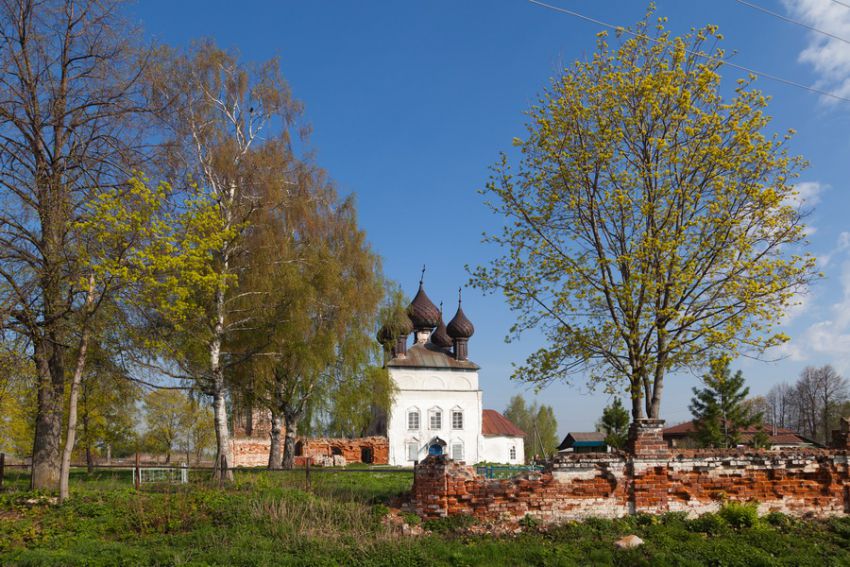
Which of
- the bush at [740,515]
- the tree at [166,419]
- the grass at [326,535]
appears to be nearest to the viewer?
the grass at [326,535]

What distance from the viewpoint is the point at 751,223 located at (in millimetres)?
13625

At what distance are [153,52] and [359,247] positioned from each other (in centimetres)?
1084

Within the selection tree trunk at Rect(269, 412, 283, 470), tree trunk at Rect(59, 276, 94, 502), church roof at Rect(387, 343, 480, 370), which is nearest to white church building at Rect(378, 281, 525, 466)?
church roof at Rect(387, 343, 480, 370)

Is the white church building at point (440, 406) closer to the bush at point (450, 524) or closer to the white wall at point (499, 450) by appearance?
the white wall at point (499, 450)

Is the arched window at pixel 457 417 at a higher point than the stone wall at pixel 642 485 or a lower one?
lower

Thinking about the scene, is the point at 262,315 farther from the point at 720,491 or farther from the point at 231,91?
the point at 720,491

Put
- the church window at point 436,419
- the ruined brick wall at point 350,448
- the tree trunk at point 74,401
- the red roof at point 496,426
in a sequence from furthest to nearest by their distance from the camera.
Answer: the red roof at point 496,426, the church window at point 436,419, the ruined brick wall at point 350,448, the tree trunk at point 74,401

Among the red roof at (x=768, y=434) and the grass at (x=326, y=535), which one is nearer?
the grass at (x=326, y=535)

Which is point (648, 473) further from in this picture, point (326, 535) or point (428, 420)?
point (428, 420)

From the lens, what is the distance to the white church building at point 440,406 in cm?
4088

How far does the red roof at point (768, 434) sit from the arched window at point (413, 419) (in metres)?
15.8

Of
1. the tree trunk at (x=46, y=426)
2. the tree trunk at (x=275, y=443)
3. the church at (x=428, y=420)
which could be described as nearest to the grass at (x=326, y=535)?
the tree trunk at (x=46, y=426)

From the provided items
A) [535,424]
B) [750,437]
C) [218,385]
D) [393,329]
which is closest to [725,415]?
[750,437]

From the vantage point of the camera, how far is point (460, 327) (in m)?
43.5
